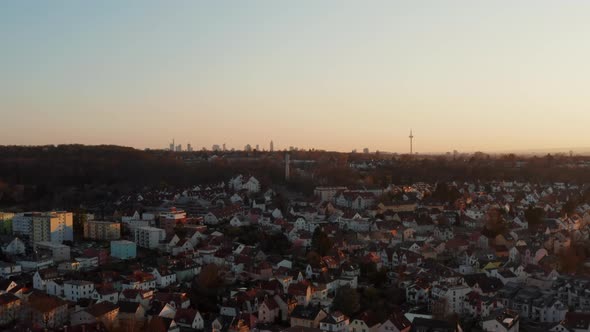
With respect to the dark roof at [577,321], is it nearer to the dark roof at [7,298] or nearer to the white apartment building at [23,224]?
the dark roof at [7,298]

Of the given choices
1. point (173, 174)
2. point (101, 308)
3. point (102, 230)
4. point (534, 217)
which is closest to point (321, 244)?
point (101, 308)

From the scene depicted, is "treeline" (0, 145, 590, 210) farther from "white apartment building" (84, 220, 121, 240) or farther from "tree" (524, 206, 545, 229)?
"tree" (524, 206, 545, 229)

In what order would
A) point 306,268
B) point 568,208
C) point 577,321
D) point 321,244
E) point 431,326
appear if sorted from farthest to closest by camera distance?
point 568,208 → point 321,244 → point 306,268 → point 577,321 → point 431,326

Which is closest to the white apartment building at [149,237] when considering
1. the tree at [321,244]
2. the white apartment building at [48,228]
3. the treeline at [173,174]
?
the white apartment building at [48,228]

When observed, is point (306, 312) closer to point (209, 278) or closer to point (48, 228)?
point (209, 278)

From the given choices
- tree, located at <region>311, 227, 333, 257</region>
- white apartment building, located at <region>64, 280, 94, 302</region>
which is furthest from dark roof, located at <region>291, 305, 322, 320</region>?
tree, located at <region>311, 227, 333, 257</region>

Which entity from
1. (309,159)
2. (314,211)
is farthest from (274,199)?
(309,159)
